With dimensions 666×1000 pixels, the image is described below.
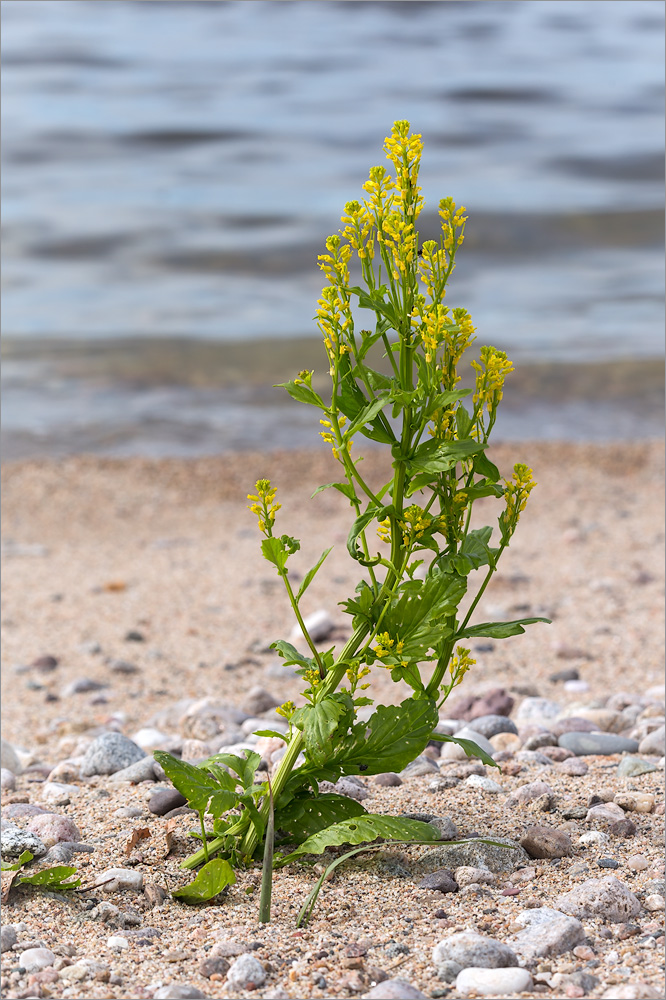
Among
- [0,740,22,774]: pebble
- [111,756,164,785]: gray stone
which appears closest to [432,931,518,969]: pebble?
[111,756,164,785]: gray stone

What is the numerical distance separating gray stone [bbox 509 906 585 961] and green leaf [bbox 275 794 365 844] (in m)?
0.44

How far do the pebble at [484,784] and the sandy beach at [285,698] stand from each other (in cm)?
3

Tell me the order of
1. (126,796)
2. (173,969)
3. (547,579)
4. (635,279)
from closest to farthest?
(173,969)
(126,796)
(547,579)
(635,279)

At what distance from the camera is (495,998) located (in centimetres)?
175

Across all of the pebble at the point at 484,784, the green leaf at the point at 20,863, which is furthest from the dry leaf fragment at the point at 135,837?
the pebble at the point at 484,784

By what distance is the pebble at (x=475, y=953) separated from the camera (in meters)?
1.83

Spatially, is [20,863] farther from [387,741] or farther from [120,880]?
[387,741]

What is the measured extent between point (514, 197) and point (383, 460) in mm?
6584

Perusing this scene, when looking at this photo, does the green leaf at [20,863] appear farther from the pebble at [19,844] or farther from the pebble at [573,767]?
the pebble at [573,767]

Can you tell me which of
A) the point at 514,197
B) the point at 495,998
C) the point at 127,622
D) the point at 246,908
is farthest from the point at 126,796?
the point at 514,197

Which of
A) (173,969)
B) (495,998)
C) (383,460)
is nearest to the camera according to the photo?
(495,998)

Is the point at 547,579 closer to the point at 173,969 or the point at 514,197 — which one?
the point at 173,969

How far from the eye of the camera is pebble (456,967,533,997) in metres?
1.75

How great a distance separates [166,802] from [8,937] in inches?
24.0
